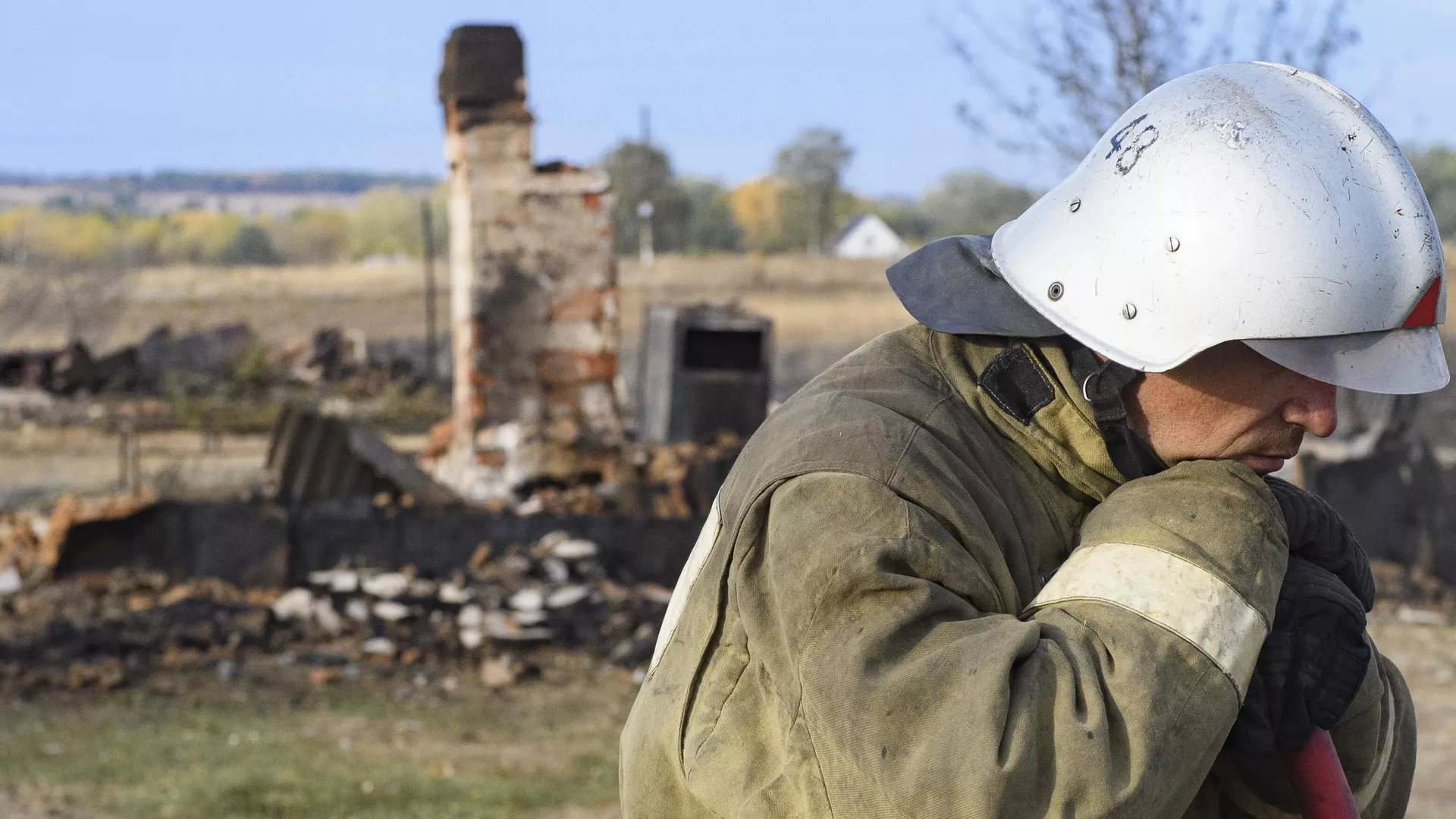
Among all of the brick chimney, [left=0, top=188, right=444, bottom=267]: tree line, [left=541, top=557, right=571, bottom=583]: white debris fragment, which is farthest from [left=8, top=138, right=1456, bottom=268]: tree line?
[left=541, top=557, right=571, bottom=583]: white debris fragment

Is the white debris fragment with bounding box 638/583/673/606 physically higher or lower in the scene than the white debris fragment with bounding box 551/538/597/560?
lower

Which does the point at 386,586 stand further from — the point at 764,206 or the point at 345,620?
the point at 764,206

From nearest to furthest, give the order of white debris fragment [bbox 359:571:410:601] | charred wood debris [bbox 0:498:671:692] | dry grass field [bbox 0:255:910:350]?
charred wood debris [bbox 0:498:671:692], white debris fragment [bbox 359:571:410:601], dry grass field [bbox 0:255:910:350]

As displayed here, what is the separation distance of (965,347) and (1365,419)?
26.6 ft

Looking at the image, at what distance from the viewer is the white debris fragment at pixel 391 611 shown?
6.88m

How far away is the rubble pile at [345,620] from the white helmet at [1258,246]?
16.7 ft

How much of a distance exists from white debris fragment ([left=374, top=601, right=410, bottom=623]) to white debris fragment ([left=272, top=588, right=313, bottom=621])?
338 millimetres

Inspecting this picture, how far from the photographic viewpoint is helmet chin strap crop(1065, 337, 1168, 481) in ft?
5.41

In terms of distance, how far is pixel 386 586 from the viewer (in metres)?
7.00

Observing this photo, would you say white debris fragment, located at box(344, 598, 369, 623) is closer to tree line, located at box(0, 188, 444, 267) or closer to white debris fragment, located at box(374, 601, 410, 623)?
white debris fragment, located at box(374, 601, 410, 623)

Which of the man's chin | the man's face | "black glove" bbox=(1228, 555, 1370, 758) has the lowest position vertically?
"black glove" bbox=(1228, 555, 1370, 758)

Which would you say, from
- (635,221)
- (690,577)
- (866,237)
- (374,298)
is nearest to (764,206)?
(866,237)

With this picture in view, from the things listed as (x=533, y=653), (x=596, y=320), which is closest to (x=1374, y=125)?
(x=533, y=653)

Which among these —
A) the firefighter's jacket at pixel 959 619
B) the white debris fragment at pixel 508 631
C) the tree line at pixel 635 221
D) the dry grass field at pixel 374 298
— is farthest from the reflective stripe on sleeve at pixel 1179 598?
the dry grass field at pixel 374 298
